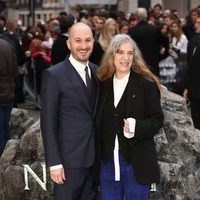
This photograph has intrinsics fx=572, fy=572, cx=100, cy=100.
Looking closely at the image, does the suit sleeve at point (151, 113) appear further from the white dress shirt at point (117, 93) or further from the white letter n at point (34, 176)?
the white letter n at point (34, 176)

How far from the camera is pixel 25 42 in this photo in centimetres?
1329

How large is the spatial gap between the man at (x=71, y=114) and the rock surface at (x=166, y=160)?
1.26 m

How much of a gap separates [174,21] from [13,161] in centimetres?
666

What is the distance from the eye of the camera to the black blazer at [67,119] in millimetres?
3871

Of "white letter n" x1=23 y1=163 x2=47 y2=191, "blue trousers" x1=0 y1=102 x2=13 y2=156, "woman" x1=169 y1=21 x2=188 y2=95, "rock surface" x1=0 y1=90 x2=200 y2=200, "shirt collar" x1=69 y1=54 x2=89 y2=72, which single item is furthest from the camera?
"woman" x1=169 y1=21 x2=188 y2=95

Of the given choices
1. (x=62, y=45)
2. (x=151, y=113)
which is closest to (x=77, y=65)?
(x=151, y=113)

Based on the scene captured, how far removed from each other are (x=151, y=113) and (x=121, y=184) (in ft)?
1.82

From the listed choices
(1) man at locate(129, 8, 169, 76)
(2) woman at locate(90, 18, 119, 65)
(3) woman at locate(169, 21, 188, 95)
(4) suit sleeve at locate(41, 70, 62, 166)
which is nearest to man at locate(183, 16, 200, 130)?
(2) woman at locate(90, 18, 119, 65)

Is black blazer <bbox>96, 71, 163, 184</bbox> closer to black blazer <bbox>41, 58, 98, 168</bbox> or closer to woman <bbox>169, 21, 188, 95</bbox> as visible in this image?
black blazer <bbox>41, 58, 98, 168</bbox>

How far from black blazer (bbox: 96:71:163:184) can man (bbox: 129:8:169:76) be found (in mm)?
5452

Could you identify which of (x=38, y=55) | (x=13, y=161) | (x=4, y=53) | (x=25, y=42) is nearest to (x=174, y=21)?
(x=38, y=55)

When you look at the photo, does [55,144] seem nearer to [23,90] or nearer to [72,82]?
[72,82]

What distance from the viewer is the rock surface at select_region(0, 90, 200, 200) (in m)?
5.05

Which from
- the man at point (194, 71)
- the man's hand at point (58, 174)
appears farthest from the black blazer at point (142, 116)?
the man at point (194, 71)
